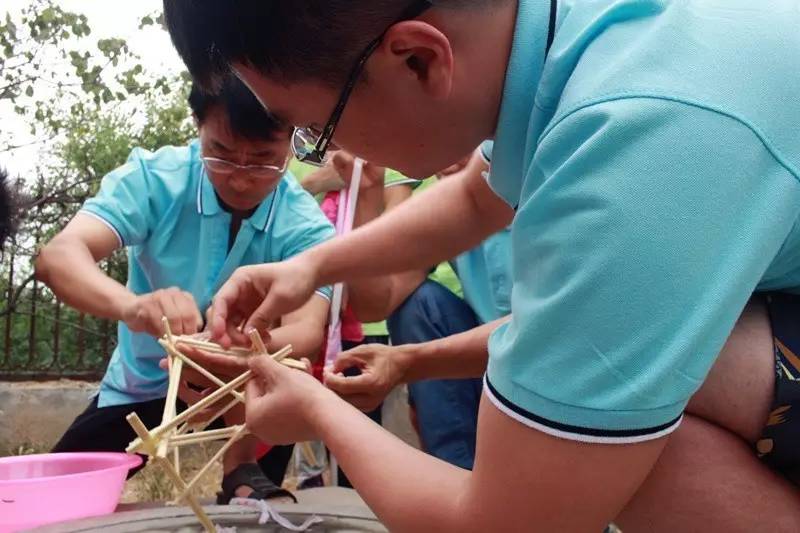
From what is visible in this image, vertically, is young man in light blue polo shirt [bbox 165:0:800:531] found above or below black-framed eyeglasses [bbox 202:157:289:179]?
below

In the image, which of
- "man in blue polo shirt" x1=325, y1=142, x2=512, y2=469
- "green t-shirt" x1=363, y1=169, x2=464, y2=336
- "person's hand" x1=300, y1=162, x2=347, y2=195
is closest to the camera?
"man in blue polo shirt" x1=325, y1=142, x2=512, y2=469

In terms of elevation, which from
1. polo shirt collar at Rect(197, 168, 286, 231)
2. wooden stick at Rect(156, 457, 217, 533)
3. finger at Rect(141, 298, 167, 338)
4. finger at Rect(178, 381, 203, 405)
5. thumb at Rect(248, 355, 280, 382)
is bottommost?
wooden stick at Rect(156, 457, 217, 533)

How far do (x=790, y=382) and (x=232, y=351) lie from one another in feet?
2.54

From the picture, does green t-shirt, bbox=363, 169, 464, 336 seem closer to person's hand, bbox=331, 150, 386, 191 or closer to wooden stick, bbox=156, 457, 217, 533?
person's hand, bbox=331, 150, 386, 191

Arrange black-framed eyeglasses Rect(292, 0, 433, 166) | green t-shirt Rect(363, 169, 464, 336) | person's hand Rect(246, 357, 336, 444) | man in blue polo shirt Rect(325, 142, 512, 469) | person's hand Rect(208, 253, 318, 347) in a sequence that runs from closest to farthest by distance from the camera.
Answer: black-framed eyeglasses Rect(292, 0, 433, 166) → person's hand Rect(246, 357, 336, 444) → person's hand Rect(208, 253, 318, 347) → man in blue polo shirt Rect(325, 142, 512, 469) → green t-shirt Rect(363, 169, 464, 336)

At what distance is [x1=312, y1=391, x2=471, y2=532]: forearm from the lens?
84 centimetres

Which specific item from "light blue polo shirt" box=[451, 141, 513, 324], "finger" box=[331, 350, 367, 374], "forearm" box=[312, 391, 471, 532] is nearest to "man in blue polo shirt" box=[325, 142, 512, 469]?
"light blue polo shirt" box=[451, 141, 513, 324]

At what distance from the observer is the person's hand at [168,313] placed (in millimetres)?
1486

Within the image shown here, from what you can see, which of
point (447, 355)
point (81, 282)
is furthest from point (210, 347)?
point (81, 282)

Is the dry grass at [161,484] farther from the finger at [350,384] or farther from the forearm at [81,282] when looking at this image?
the finger at [350,384]

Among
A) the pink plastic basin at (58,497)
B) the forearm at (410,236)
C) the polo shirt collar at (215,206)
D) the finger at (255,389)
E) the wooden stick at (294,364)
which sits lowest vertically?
the pink plastic basin at (58,497)

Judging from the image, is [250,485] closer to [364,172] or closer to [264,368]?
[264,368]

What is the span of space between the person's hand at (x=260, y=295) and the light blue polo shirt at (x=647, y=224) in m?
0.66

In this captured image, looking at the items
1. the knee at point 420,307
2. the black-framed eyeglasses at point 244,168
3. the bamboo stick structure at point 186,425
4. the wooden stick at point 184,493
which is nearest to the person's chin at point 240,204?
the black-framed eyeglasses at point 244,168
